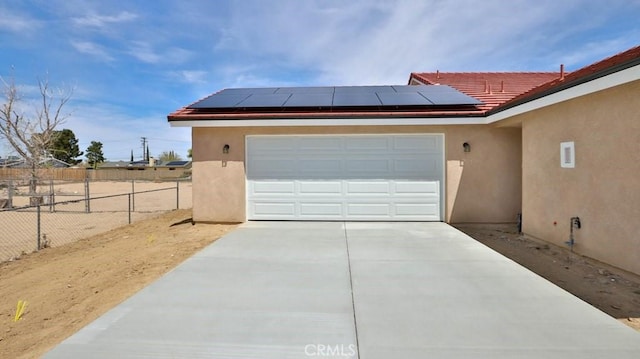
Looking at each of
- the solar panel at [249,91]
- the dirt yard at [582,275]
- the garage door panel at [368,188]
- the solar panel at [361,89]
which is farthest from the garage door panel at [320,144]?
the dirt yard at [582,275]

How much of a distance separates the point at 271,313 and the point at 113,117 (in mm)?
45265

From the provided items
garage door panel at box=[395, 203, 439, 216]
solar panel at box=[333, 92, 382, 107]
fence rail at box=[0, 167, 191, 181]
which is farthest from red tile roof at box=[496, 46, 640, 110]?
fence rail at box=[0, 167, 191, 181]

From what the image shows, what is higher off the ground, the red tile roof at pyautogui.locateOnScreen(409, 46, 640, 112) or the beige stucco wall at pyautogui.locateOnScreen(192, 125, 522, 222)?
the red tile roof at pyautogui.locateOnScreen(409, 46, 640, 112)

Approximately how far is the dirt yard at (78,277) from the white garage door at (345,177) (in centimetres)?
169

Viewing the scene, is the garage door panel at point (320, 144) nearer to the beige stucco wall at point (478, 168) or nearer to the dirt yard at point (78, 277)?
the beige stucco wall at point (478, 168)

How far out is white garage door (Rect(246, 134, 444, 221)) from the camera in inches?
338

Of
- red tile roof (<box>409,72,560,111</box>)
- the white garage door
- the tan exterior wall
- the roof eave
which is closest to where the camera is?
the roof eave

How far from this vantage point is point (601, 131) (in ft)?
16.8

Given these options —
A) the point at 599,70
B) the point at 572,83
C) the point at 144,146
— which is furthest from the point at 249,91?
the point at 144,146

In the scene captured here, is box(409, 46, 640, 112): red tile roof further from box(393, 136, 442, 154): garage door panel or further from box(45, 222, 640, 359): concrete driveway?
box(45, 222, 640, 359): concrete driveway

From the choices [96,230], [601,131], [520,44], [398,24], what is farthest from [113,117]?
[601,131]

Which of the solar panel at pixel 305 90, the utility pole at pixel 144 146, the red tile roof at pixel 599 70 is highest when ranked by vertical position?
the utility pole at pixel 144 146

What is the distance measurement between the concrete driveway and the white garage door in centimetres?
311

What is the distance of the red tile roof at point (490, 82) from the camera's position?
988 centimetres
